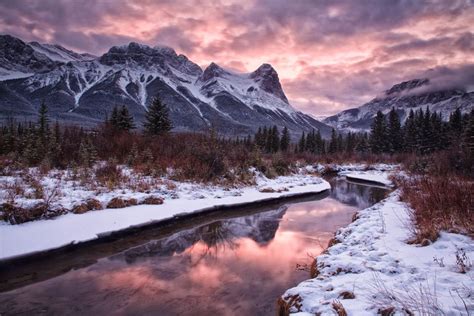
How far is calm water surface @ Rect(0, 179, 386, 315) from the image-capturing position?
16.9 ft

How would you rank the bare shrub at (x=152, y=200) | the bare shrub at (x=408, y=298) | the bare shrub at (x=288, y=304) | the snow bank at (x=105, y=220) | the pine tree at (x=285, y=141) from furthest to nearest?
the pine tree at (x=285, y=141) → the bare shrub at (x=152, y=200) → the snow bank at (x=105, y=220) → the bare shrub at (x=288, y=304) → the bare shrub at (x=408, y=298)

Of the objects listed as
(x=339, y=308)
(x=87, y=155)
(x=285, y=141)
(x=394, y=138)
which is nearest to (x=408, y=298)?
(x=339, y=308)

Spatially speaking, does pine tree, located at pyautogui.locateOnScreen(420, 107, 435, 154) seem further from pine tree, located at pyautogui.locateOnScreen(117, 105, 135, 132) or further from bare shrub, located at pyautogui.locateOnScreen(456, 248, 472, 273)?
bare shrub, located at pyautogui.locateOnScreen(456, 248, 472, 273)

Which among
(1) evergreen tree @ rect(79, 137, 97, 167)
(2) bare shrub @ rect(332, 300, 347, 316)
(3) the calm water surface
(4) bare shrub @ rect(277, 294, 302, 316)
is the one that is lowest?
(3) the calm water surface

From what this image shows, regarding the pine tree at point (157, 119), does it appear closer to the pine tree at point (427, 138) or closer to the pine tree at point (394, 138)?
the pine tree at point (427, 138)

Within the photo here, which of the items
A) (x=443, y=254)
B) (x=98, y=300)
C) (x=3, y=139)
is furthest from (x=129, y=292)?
(x=3, y=139)

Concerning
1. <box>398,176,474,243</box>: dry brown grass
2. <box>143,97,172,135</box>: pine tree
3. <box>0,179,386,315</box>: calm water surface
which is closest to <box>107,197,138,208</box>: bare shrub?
<box>0,179,386,315</box>: calm water surface

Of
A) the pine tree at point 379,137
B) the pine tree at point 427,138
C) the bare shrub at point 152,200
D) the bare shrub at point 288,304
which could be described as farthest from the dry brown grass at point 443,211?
the pine tree at point 379,137

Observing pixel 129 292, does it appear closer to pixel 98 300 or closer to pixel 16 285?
pixel 98 300

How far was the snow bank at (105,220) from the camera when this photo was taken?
6914 millimetres

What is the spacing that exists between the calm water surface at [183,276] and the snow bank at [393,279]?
1.19 meters

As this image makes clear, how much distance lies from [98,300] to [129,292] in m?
0.55

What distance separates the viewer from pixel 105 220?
8.79 metres

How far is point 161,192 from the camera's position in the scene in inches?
A: 478
